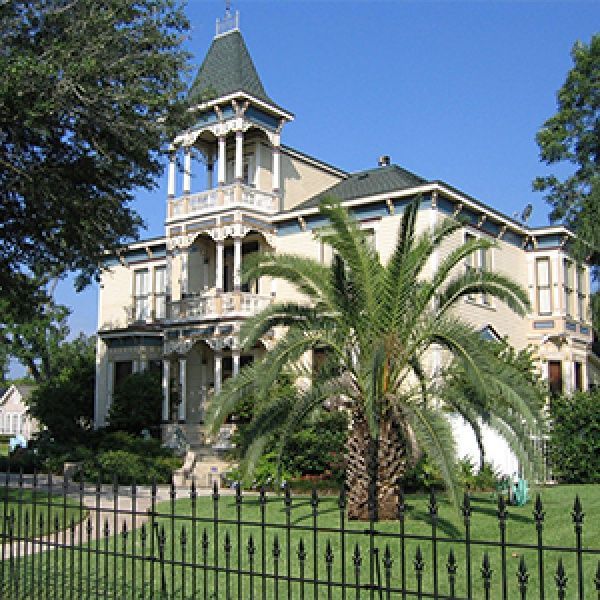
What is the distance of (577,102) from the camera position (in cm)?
2702

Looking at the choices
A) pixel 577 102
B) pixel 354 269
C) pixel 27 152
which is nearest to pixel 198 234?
pixel 27 152

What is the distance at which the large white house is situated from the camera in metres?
25.8

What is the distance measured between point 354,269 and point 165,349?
16405 mm

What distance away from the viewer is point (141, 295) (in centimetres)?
3253

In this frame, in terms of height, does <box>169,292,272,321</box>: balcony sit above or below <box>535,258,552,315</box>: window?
below

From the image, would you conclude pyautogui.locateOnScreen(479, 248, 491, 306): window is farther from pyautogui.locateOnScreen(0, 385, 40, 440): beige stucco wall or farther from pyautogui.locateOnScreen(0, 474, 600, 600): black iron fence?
pyautogui.locateOnScreen(0, 385, 40, 440): beige stucco wall

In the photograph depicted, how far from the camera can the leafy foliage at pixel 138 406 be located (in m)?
28.0

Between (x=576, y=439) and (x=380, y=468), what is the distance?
7.69m

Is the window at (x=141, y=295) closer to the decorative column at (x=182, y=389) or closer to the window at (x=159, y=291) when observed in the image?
the window at (x=159, y=291)

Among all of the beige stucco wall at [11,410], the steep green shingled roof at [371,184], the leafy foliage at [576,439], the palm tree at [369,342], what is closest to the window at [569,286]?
the steep green shingled roof at [371,184]

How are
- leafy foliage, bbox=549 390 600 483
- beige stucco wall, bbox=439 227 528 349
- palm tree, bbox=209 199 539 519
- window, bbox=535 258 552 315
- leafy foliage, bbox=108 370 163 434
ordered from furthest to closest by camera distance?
window, bbox=535 258 552 315, leafy foliage, bbox=108 370 163 434, beige stucco wall, bbox=439 227 528 349, leafy foliage, bbox=549 390 600 483, palm tree, bbox=209 199 539 519

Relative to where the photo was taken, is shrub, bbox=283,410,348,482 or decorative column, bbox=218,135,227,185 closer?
shrub, bbox=283,410,348,482

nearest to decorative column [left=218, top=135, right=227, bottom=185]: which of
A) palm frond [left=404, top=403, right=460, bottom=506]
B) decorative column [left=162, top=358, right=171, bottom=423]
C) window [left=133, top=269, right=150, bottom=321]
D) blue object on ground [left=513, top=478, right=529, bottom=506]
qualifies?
decorative column [left=162, top=358, right=171, bottom=423]

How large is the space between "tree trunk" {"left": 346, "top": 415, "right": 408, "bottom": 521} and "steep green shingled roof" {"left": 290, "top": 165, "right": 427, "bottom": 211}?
12847 mm
